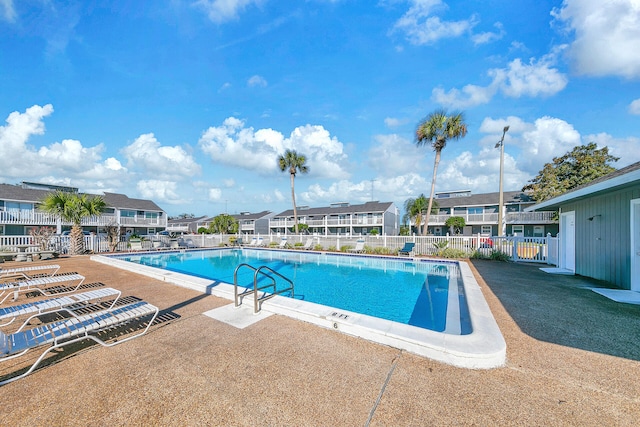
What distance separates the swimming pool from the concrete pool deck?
18cm

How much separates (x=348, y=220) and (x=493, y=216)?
18.4m

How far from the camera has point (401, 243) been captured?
1712cm

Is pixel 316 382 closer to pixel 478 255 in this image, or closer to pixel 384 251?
pixel 478 255

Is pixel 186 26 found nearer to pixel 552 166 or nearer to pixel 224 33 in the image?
pixel 224 33

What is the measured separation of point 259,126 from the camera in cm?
2456

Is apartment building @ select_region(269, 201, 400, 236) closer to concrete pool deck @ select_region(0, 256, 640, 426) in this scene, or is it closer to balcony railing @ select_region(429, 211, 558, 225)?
balcony railing @ select_region(429, 211, 558, 225)

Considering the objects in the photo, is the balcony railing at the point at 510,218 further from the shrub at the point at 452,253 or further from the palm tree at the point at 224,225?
the palm tree at the point at 224,225

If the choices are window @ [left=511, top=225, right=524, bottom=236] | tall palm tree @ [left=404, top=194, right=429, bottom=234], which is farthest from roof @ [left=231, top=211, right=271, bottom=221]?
window @ [left=511, top=225, right=524, bottom=236]

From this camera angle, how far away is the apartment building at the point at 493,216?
29.5 m

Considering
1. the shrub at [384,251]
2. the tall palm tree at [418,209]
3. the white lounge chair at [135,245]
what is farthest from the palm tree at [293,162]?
the tall palm tree at [418,209]

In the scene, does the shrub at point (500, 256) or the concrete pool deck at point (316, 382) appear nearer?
the concrete pool deck at point (316, 382)

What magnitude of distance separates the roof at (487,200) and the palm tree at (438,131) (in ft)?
62.8

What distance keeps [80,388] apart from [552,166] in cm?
3974

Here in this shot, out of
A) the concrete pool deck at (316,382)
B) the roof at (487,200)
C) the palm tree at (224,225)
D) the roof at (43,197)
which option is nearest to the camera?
the concrete pool deck at (316,382)
